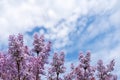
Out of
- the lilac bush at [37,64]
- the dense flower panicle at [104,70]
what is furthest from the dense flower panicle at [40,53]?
the dense flower panicle at [104,70]

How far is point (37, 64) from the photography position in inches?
804

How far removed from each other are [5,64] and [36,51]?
278 centimetres

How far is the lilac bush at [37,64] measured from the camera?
60.4ft

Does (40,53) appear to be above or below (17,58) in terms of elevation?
above

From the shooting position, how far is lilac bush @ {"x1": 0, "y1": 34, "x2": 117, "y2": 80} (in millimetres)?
18422

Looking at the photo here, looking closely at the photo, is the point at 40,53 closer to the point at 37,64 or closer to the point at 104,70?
the point at 37,64

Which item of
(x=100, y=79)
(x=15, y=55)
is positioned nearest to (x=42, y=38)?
(x=15, y=55)

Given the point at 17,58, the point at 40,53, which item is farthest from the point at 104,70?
the point at 17,58

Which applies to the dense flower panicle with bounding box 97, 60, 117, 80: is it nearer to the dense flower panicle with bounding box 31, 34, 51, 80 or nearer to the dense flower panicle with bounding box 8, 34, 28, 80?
the dense flower panicle with bounding box 31, 34, 51, 80

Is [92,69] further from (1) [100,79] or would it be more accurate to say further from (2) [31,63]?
(2) [31,63]

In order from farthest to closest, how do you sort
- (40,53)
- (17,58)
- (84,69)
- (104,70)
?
(104,70)
(84,69)
(40,53)
(17,58)

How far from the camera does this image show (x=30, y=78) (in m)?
18.8

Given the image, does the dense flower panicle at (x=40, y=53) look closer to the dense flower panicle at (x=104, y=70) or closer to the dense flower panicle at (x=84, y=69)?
the dense flower panicle at (x=84, y=69)

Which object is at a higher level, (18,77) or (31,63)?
(31,63)
